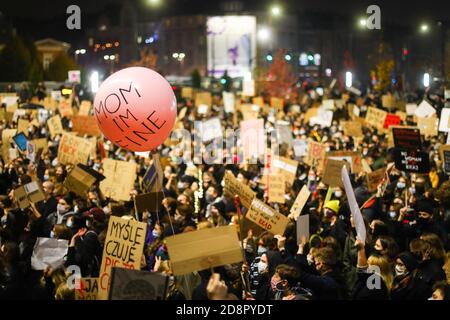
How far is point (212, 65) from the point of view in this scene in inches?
4513

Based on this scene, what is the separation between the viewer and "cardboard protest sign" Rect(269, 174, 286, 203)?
501 inches

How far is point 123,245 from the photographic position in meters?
7.32

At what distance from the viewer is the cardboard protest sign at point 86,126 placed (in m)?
19.2

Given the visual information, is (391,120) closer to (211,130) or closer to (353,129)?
(353,129)

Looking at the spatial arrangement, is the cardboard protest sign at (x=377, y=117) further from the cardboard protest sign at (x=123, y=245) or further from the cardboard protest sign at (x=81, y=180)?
the cardboard protest sign at (x=123, y=245)

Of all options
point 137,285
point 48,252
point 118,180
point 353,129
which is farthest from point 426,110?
point 137,285

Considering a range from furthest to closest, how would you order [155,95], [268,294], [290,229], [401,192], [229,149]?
[229,149] → [401,192] → [290,229] → [155,95] → [268,294]

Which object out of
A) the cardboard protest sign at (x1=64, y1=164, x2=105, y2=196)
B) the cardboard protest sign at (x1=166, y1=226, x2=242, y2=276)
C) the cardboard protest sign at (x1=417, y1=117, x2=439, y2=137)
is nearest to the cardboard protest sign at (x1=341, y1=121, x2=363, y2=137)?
the cardboard protest sign at (x1=417, y1=117, x2=439, y2=137)

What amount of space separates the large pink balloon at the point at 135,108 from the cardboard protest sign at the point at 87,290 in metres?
2.11

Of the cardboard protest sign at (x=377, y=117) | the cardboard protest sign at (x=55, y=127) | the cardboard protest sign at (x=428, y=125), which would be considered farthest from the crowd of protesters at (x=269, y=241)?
the cardboard protest sign at (x=377, y=117)

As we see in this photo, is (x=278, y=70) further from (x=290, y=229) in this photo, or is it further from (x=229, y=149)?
(x=290, y=229)
